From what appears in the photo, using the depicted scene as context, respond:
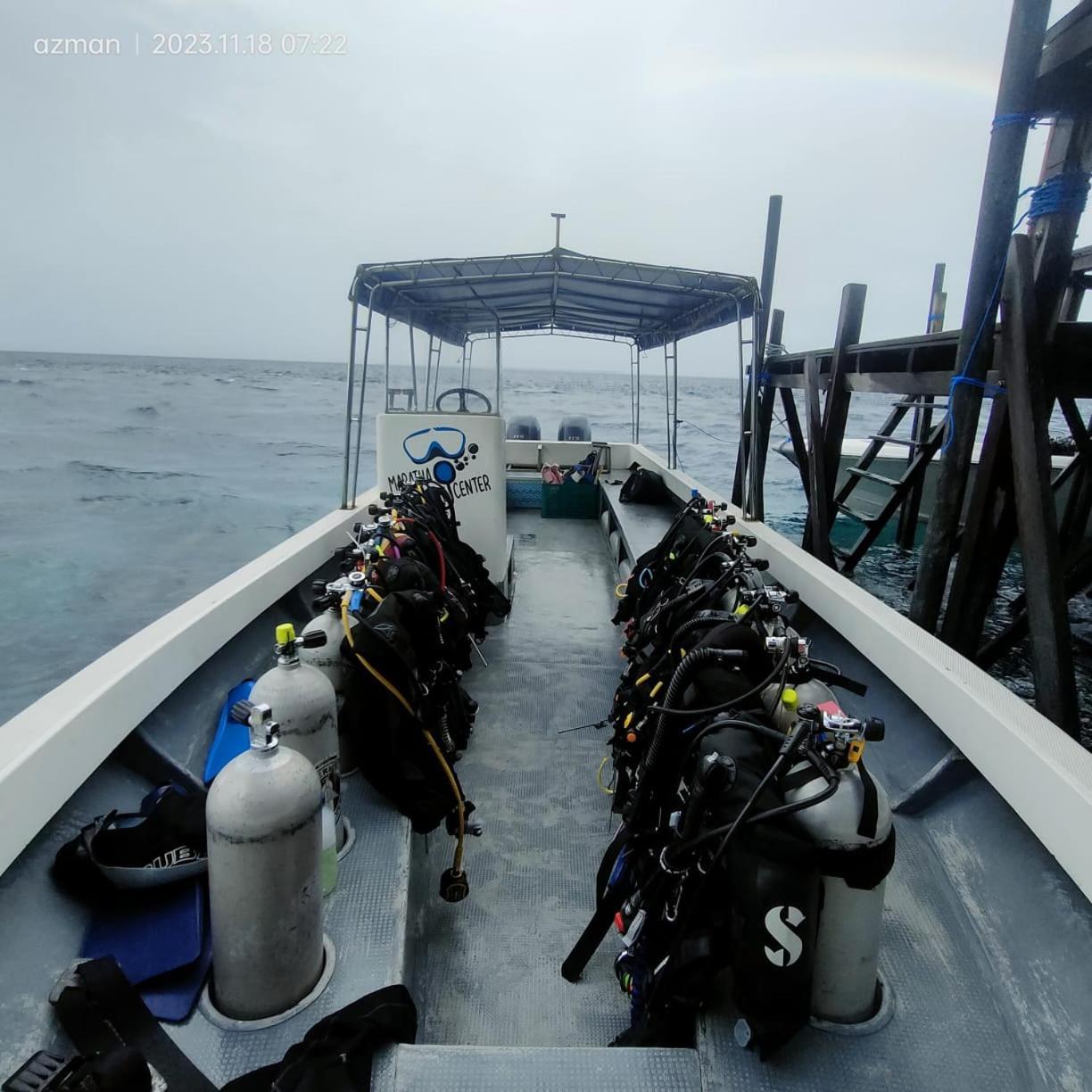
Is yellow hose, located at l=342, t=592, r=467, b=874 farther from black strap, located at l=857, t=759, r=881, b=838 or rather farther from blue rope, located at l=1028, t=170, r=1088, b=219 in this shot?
blue rope, located at l=1028, t=170, r=1088, b=219

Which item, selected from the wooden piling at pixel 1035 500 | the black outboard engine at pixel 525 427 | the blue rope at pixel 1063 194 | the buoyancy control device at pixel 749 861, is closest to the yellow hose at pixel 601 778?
the buoyancy control device at pixel 749 861

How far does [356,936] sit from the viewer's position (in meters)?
1.56

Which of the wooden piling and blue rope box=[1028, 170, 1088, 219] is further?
blue rope box=[1028, 170, 1088, 219]

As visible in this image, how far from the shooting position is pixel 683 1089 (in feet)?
4.22

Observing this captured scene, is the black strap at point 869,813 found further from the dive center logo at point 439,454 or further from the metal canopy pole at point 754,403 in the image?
the dive center logo at point 439,454

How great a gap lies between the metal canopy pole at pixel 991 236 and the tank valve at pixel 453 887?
2.97 meters

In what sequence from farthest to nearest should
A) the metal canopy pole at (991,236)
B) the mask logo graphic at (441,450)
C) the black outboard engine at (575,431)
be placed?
the black outboard engine at (575,431) → the mask logo graphic at (441,450) → the metal canopy pole at (991,236)

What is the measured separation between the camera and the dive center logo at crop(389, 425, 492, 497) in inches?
159

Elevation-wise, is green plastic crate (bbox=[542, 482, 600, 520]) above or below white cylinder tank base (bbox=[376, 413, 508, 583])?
below

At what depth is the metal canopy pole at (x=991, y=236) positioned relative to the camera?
3090mm

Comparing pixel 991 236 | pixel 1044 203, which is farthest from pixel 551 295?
pixel 1044 203

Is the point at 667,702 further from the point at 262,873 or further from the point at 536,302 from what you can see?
the point at 536,302

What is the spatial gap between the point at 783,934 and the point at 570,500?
19.7ft

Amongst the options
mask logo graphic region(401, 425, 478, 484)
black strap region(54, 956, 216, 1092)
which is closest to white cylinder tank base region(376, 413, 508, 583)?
mask logo graphic region(401, 425, 478, 484)
